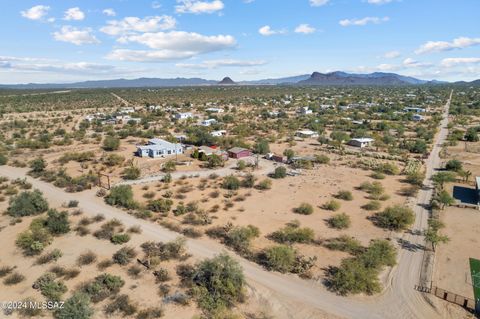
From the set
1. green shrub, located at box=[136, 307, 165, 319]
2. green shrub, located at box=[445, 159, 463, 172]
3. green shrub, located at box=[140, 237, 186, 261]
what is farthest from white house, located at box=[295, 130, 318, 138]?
green shrub, located at box=[136, 307, 165, 319]

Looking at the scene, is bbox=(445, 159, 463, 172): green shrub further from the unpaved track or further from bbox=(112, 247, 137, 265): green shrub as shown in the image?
bbox=(112, 247, 137, 265): green shrub

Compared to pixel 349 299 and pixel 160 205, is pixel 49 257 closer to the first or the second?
pixel 160 205

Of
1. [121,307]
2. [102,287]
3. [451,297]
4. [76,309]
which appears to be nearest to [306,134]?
[451,297]

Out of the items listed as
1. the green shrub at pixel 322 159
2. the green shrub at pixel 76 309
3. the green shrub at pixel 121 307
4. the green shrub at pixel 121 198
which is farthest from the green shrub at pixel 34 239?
the green shrub at pixel 322 159

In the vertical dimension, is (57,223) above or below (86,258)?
above

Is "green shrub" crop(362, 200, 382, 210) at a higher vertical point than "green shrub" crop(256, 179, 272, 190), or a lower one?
lower

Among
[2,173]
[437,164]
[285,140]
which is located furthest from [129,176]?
[437,164]
